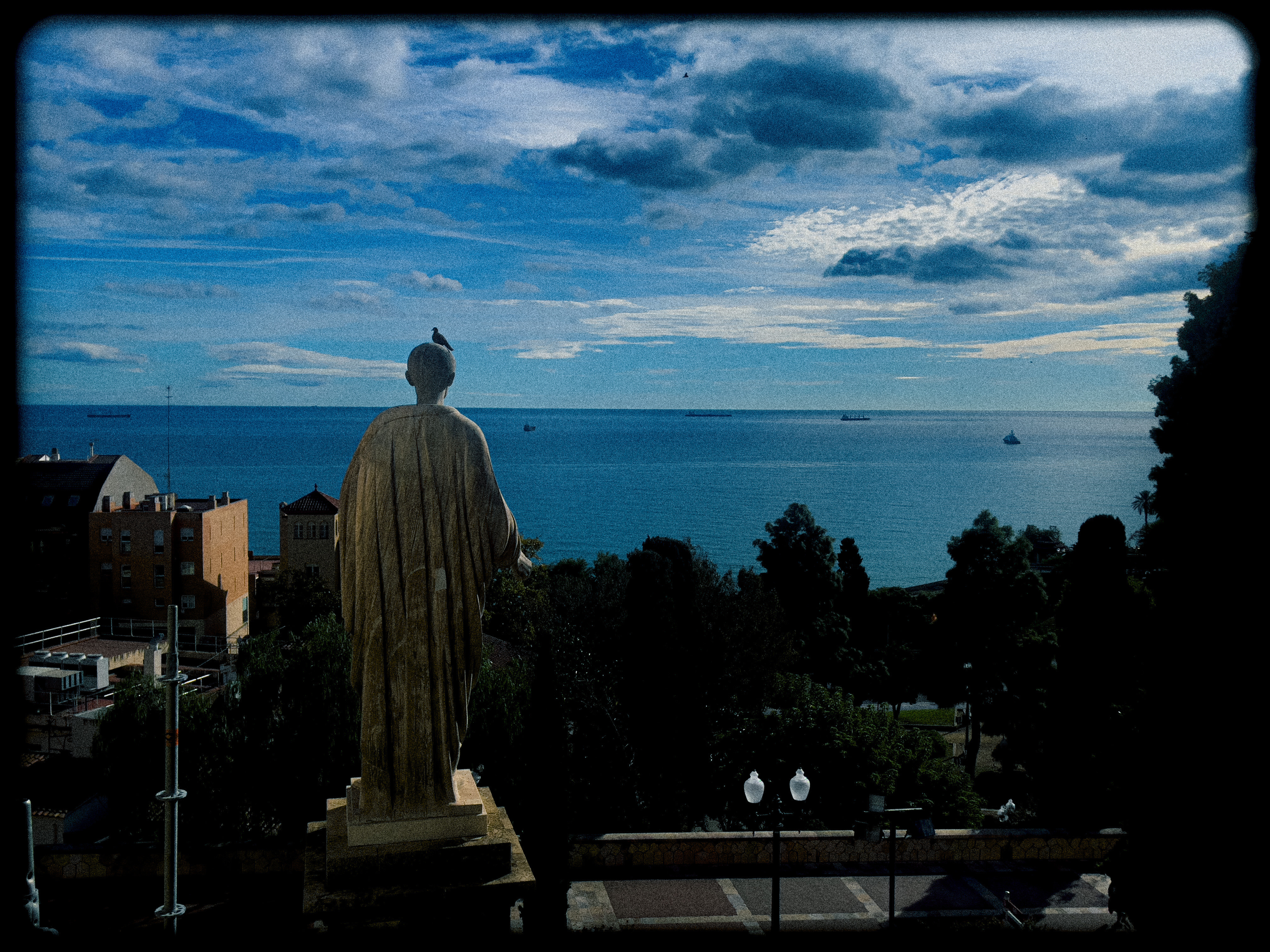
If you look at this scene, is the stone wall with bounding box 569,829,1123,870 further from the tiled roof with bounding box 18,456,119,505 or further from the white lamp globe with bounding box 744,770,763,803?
the tiled roof with bounding box 18,456,119,505

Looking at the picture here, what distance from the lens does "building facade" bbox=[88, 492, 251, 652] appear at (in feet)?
109

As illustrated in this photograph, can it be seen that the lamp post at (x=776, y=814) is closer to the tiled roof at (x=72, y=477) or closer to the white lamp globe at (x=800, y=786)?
the white lamp globe at (x=800, y=786)

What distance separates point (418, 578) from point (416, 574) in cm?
2

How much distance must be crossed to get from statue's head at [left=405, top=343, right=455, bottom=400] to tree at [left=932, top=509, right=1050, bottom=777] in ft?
71.6

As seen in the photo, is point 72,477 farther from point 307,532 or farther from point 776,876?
point 776,876

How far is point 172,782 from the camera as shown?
647 cm

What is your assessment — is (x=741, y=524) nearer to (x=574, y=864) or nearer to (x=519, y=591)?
(x=519, y=591)

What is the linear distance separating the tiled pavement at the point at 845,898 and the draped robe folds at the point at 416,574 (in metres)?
6.41

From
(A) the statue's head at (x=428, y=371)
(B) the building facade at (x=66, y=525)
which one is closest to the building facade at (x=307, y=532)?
(B) the building facade at (x=66, y=525)

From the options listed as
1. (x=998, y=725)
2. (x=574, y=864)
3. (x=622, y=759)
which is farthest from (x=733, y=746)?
(x=998, y=725)

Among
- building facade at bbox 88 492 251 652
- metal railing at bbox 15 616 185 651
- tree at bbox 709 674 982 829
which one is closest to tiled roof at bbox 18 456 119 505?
building facade at bbox 88 492 251 652

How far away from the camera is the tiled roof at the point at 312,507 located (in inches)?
1610

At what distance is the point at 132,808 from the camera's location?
14375 mm

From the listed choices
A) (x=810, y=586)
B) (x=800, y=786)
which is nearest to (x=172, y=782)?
(x=800, y=786)
